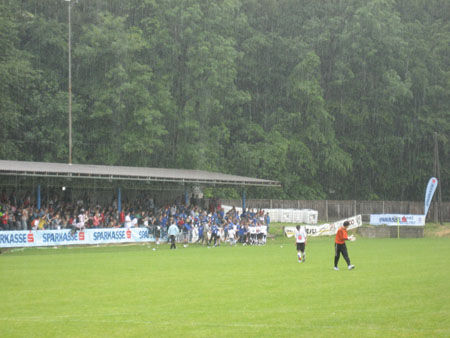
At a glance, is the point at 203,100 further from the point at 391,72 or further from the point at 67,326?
the point at 67,326

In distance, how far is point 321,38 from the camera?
64.2 m

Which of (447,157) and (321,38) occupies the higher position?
(321,38)

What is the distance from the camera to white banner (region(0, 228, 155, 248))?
107ft

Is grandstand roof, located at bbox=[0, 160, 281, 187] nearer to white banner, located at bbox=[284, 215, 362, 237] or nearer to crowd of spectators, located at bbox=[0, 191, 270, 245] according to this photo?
crowd of spectators, located at bbox=[0, 191, 270, 245]

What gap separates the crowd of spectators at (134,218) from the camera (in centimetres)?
3509

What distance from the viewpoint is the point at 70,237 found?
115 ft

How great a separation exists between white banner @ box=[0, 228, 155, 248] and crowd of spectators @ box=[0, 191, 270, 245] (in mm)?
499

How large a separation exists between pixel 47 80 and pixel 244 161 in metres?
17.9

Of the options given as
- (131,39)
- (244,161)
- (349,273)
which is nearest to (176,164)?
(244,161)

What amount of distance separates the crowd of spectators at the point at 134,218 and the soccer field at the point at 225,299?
32.6 ft

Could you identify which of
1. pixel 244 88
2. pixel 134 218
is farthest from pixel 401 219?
pixel 134 218

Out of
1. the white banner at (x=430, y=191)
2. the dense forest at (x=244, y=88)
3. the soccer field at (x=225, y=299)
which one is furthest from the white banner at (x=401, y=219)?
the soccer field at (x=225, y=299)

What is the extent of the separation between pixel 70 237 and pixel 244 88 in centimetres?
3461

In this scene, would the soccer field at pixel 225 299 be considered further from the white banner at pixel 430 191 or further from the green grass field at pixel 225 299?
the white banner at pixel 430 191
